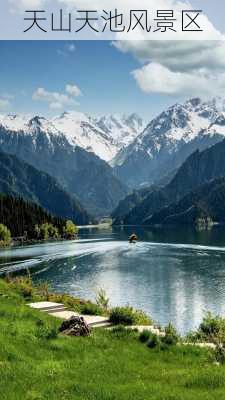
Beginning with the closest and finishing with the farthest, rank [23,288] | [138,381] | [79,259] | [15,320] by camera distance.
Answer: [138,381] < [15,320] < [23,288] < [79,259]

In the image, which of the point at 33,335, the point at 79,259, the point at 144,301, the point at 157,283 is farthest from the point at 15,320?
the point at 79,259

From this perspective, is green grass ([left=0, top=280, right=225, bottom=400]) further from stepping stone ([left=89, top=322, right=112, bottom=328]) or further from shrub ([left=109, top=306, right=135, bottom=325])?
shrub ([left=109, top=306, right=135, bottom=325])

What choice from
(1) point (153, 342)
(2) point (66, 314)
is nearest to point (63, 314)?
(2) point (66, 314)

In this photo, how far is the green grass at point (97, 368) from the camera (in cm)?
1945

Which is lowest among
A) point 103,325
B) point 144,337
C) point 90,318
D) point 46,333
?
point 103,325

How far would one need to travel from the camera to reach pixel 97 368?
23.3 m

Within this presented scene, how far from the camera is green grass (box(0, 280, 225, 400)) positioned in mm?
19453

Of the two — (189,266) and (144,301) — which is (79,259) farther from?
(144,301)

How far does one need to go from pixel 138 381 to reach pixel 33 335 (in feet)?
25.9

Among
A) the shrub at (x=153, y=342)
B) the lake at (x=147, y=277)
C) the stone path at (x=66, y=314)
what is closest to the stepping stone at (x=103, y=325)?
the stone path at (x=66, y=314)

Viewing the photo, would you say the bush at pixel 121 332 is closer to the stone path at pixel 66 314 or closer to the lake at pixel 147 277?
the stone path at pixel 66 314

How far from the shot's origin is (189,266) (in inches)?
6166

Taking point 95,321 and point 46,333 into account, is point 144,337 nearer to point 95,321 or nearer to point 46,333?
point 46,333

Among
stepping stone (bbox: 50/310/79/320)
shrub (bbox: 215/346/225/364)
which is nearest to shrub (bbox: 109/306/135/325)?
stepping stone (bbox: 50/310/79/320)
